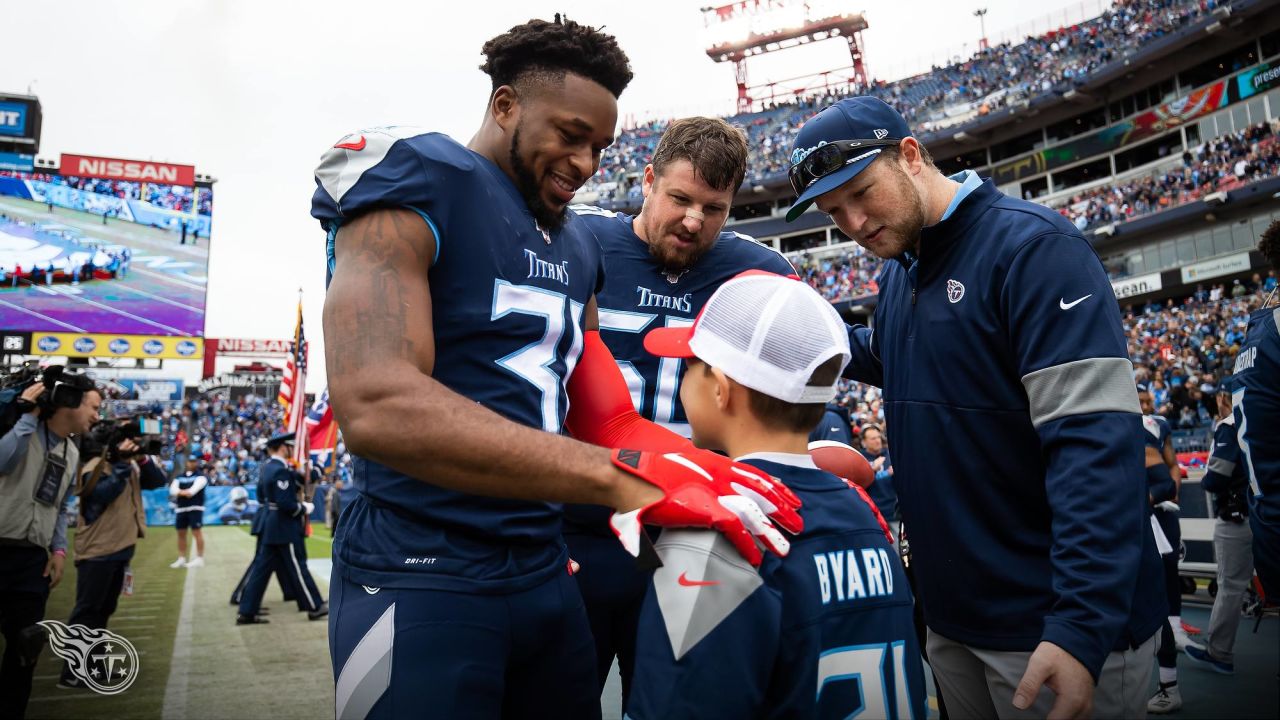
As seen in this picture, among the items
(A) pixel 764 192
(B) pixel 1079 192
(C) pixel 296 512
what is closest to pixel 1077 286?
(C) pixel 296 512

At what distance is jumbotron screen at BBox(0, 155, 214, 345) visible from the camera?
30031 mm

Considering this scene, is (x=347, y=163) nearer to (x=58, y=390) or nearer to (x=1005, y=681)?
(x=1005, y=681)

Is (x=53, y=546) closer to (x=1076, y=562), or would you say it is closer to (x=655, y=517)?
(x=655, y=517)

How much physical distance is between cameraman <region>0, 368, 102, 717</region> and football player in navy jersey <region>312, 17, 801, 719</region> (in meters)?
4.97

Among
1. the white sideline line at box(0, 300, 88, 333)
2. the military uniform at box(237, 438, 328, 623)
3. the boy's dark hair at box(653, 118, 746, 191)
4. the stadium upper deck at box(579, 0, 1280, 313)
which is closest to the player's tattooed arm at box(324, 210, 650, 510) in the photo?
the boy's dark hair at box(653, 118, 746, 191)

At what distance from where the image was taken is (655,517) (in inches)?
60.5

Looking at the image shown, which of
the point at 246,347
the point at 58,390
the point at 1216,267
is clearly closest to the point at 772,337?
the point at 58,390

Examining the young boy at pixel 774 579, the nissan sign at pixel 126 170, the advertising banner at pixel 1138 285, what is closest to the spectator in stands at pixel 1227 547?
the young boy at pixel 774 579

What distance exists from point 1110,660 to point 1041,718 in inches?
10.2

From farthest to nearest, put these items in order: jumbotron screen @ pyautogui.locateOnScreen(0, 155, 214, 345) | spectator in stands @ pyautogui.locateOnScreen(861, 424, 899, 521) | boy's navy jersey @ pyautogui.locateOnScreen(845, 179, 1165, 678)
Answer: jumbotron screen @ pyautogui.locateOnScreen(0, 155, 214, 345) < spectator in stands @ pyautogui.locateOnScreen(861, 424, 899, 521) < boy's navy jersey @ pyautogui.locateOnScreen(845, 179, 1165, 678)

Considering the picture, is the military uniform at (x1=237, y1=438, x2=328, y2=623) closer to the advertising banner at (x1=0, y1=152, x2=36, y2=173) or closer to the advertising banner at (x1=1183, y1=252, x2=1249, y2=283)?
the advertising banner at (x1=0, y1=152, x2=36, y2=173)

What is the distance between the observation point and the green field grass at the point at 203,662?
625 cm

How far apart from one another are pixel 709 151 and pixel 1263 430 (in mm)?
3329

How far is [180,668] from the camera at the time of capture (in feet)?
25.0
